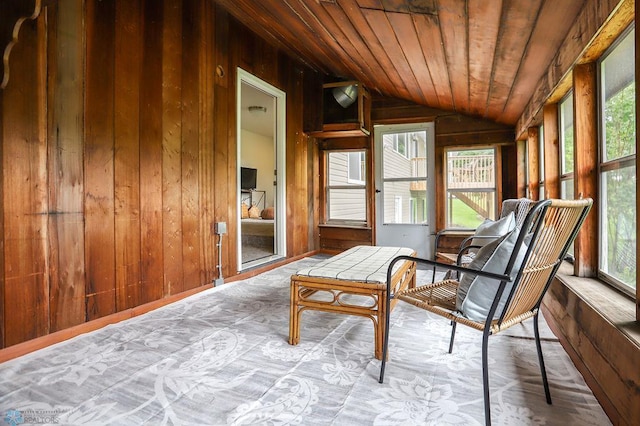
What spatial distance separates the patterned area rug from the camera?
4.56 feet

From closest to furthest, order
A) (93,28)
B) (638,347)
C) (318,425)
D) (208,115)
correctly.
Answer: (638,347) < (318,425) < (93,28) < (208,115)

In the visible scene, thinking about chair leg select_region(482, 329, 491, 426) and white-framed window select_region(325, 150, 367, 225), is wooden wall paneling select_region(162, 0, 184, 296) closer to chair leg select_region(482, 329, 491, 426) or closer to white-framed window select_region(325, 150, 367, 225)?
chair leg select_region(482, 329, 491, 426)

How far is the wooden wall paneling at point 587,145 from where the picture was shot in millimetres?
1958

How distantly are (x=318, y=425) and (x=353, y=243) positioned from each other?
427 cm

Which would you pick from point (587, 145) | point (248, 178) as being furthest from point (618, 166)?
point (248, 178)

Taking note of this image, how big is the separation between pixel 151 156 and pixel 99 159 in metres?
0.43

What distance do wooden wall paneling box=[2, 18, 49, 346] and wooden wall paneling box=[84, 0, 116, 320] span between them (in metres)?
0.26

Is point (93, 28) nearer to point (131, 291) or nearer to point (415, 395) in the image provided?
point (131, 291)

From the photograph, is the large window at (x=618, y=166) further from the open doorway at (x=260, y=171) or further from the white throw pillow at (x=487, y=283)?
the open doorway at (x=260, y=171)

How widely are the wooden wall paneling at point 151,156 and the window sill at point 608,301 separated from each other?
9.33 feet

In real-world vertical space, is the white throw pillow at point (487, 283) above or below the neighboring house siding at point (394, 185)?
below

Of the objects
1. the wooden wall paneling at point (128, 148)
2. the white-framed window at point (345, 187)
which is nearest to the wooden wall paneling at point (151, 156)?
the wooden wall paneling at point (128, 148)

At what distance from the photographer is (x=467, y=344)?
2096 millimetres

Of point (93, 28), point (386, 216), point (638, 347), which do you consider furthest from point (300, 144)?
point (638, 347)
